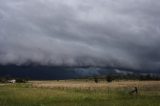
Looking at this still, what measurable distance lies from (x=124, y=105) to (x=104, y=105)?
213cm

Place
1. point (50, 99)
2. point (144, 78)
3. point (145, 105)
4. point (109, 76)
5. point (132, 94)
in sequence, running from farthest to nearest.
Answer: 1. point (144, 78)
2. point (109, 76)
3. point (132, 94)
4. point (50, 99)
5. point (145, 105)

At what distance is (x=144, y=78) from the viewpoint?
194 metres

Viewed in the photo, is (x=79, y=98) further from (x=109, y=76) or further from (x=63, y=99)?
(x=109, y=76)

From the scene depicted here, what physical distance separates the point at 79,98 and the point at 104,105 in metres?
11.7

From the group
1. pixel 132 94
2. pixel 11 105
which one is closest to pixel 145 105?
pixel 11 105

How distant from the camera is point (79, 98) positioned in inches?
1841

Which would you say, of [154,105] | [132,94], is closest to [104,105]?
[154,105]

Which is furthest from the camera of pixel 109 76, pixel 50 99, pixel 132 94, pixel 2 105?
pixel 109 76

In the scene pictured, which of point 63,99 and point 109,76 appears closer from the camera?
point 63,99

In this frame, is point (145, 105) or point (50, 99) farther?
point (50, 99)

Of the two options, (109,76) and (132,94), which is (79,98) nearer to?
(132,94)

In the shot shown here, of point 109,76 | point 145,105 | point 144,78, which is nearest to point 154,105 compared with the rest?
point 145,105

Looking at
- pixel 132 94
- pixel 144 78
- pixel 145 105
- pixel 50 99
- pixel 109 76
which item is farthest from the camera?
pixel 144 78

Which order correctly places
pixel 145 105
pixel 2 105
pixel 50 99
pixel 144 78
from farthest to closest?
pixel 144 78 → pixel 50 99 → pixel 145 105 → pixel 2 105
